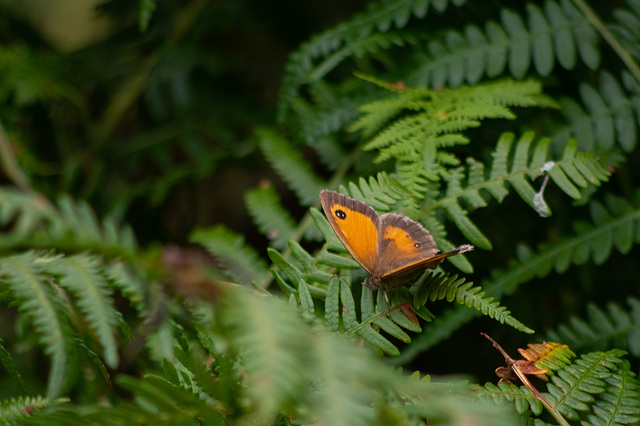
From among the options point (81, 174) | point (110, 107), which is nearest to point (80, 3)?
point (110, 107)

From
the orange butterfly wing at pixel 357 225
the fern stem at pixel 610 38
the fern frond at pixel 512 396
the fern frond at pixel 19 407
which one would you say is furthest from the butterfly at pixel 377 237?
the fern stem at pixel 610 38

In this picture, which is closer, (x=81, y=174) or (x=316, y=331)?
(x=316, y=331)

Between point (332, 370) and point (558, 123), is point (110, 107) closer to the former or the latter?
point (558, 123)

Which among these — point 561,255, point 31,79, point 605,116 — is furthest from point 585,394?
point 31,79

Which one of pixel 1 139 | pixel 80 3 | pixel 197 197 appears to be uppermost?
pixel 80 3

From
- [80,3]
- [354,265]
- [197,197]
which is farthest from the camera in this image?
[80,3]

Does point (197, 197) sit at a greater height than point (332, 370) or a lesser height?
A: lesser
